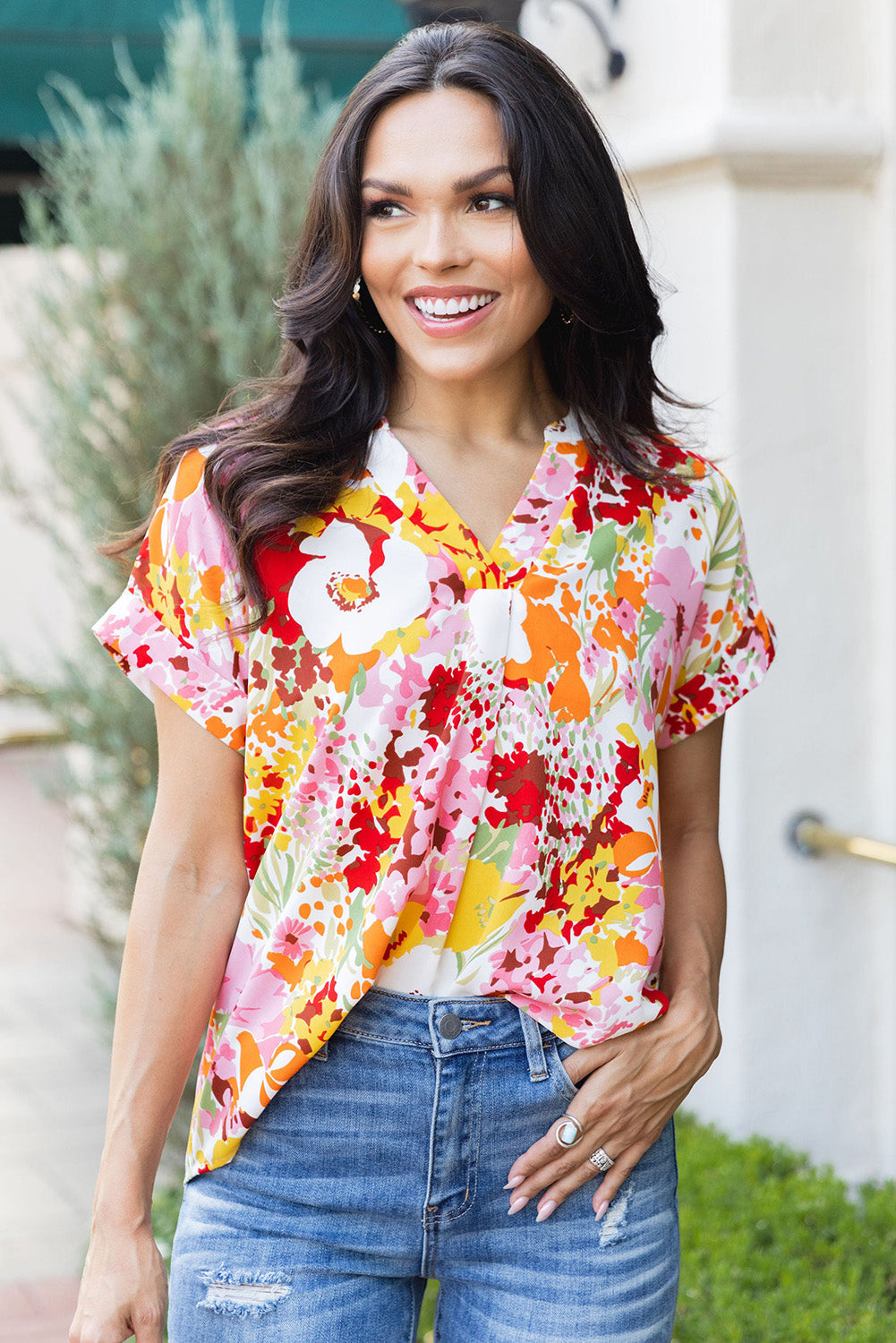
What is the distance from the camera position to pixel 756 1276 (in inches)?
120

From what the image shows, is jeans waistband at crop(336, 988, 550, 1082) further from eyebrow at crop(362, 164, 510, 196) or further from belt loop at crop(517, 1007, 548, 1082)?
eyebrow at crop(362, 164, 510, 196)

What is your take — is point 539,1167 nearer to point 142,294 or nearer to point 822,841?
point 822,841

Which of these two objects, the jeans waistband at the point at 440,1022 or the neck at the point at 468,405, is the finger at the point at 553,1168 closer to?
the jeans waistband at the point at 440,1022

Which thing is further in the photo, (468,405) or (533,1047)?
(468,405)

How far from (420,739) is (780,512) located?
213 centimetres

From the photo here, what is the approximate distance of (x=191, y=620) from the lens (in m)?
1.56

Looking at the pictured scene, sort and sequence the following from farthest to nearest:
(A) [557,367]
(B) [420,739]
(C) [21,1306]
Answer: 1. (C) [21,1306]
2. (A) [557,367]
3. (B) [420,739]

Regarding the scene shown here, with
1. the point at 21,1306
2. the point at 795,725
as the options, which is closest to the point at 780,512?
the point at 795,725

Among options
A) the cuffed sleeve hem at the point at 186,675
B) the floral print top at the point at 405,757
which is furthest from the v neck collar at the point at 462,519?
the cuffed sleeve hem at the point at 186,675

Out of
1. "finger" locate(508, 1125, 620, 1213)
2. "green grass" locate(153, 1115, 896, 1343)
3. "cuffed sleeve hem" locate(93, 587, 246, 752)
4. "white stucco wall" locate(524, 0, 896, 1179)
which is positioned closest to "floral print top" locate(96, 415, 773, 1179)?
"cuffed sleeve hem" locate(93, 587, 246, 752)

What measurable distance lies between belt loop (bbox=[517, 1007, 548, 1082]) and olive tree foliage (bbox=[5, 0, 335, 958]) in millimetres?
2500

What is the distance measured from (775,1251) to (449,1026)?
6.26 ft

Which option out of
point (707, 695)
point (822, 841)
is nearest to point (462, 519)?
point (707, 695)

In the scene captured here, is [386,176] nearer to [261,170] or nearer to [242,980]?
[242,980]
